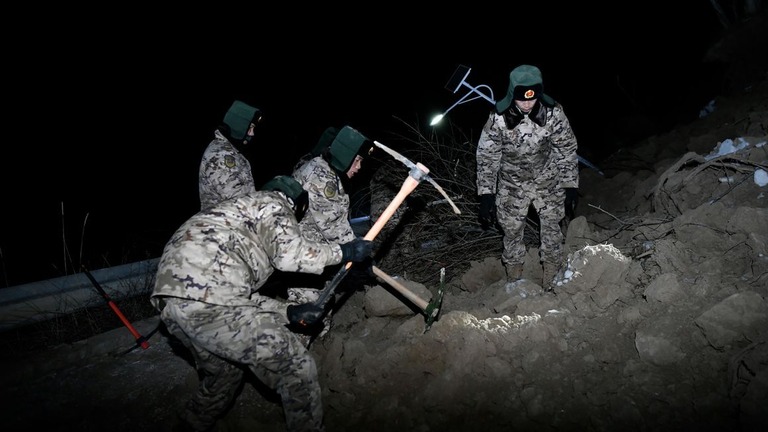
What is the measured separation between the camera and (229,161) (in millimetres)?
4754

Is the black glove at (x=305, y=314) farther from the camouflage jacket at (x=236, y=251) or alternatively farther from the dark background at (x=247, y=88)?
the dark background at (x=247, y=88)

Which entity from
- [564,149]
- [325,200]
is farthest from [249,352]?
[564,149]

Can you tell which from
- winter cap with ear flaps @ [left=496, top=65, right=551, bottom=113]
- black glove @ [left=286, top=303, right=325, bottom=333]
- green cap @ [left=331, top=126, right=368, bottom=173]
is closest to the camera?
black glove @ [left=286, top=303, right=325, bottom=333]

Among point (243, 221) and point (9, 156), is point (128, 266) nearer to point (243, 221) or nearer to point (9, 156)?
point (243, 221)

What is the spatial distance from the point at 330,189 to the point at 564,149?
2282mm

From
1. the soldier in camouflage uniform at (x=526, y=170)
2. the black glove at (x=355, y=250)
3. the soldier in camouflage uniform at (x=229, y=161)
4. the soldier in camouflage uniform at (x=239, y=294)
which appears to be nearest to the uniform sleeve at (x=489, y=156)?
the soldier in camouflage uniform at (x=526, y=170)

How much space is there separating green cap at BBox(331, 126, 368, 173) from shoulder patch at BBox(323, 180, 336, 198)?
267 millimetres

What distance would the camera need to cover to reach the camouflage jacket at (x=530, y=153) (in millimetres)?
4148

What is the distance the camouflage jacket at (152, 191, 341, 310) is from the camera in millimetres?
2668

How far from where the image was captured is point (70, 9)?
21.8m

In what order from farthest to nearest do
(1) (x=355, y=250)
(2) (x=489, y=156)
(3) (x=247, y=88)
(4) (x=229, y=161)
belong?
(3) (x=247, y=88)
(4) (x=229, y=161)
(2) (x=489, y=156)
(1) (x=355, y=250)

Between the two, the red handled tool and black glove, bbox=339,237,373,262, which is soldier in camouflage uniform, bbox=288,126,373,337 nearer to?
black glove, bbox=339,237,373,262

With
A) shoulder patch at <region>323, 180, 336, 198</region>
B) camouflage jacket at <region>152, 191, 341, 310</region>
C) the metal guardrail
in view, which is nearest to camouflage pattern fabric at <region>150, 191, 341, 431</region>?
camouflage jacket at <region>152, 191, 341, 310</region>

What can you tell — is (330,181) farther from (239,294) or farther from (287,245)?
(239,294)
